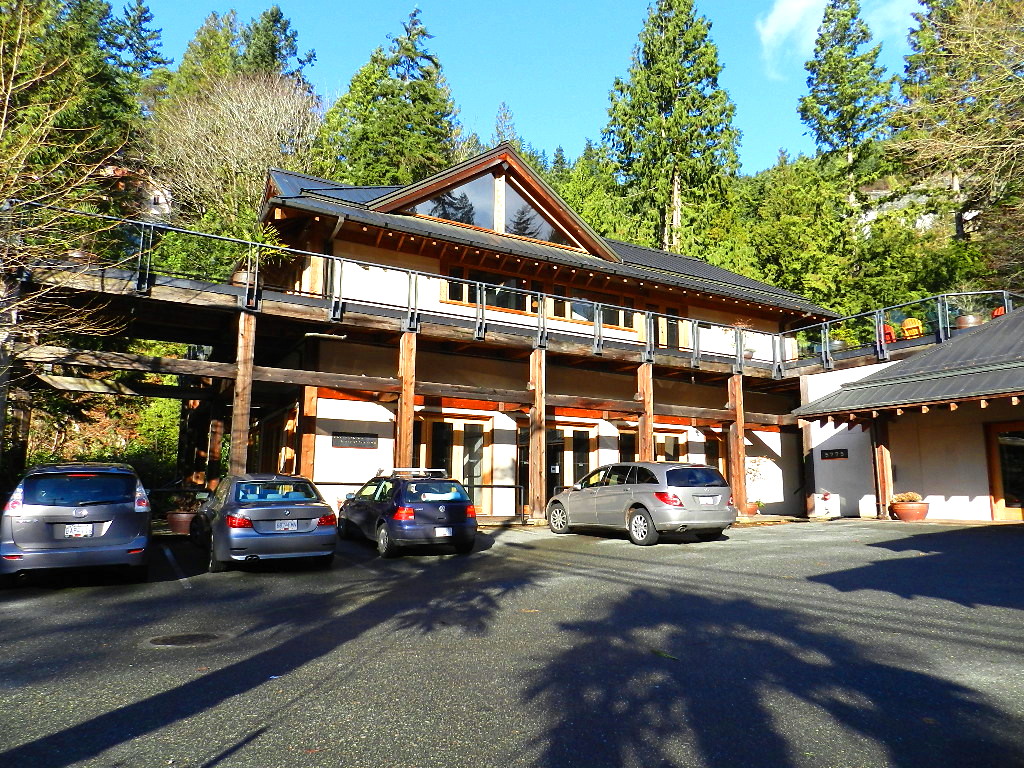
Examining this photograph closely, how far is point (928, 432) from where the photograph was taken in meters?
18.4

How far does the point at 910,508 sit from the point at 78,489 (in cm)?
1776

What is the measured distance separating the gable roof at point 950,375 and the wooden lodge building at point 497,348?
3.95 m

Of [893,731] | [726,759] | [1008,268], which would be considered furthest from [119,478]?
[1008,268]

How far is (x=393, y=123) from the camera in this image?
142ft

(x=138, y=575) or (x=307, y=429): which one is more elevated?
(x=307, y=429)

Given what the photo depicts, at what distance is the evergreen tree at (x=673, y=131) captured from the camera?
4128 cm

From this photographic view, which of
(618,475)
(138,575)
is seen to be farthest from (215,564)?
(618,475)

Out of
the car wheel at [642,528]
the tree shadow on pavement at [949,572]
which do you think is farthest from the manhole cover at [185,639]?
the car wheel at [642,528]

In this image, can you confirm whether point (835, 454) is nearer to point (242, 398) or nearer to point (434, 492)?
point (434, 492)

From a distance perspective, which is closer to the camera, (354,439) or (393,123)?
(354,439)

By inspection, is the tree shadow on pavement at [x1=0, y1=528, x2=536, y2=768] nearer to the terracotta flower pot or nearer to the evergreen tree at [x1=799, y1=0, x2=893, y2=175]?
the terracotta flower pot

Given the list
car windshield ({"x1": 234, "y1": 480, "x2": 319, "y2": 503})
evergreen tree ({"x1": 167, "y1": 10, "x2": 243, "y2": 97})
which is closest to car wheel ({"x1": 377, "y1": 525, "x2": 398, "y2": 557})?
car windshield ({"x1": 234, "y1": 480, "x2": 319, "y2": 503})

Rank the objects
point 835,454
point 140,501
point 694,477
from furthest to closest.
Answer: point 835,454, point 694,477, point 140,501

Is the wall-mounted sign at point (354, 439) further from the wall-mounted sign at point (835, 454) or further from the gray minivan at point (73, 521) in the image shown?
the wall-mounted sign at point (835, 454)
